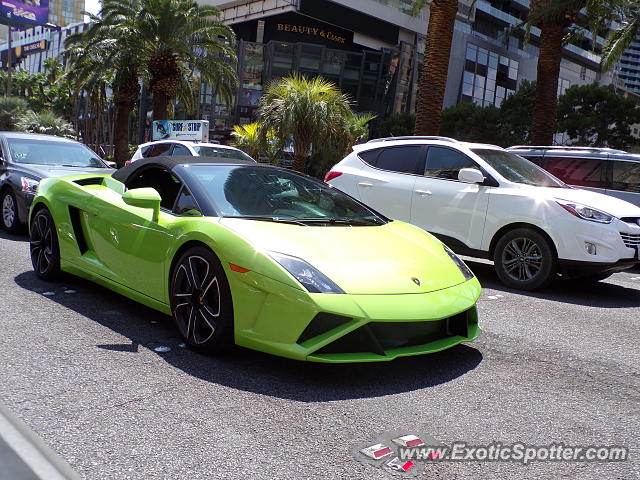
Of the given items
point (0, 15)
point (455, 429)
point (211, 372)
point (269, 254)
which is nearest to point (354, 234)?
point (269, 254)

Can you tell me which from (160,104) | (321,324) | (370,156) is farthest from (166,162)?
(160,104)

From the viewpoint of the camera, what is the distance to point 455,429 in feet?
10.5

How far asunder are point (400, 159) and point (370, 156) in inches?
20.1

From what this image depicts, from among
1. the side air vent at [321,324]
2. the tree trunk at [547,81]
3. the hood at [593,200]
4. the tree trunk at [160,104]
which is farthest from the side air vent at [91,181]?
the tree trunk at [160,104]

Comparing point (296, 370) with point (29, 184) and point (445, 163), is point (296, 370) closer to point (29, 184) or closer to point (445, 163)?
point (445, 163)

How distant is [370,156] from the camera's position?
892 cm

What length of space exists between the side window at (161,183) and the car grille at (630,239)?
15.5 ft

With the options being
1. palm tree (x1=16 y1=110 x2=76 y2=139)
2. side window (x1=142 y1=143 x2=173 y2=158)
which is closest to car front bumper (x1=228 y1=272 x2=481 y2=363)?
side window (x1=142 y1=143 x2=173 y2=158)

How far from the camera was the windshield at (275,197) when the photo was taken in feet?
14.8

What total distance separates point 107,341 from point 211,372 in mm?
964

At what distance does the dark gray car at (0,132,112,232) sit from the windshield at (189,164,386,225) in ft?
16.5


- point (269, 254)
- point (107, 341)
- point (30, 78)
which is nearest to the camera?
point (269, 254)

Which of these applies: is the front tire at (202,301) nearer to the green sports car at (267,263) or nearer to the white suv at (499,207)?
the green sports car at (267,263)

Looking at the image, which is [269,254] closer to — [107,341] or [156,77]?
[107,341]
